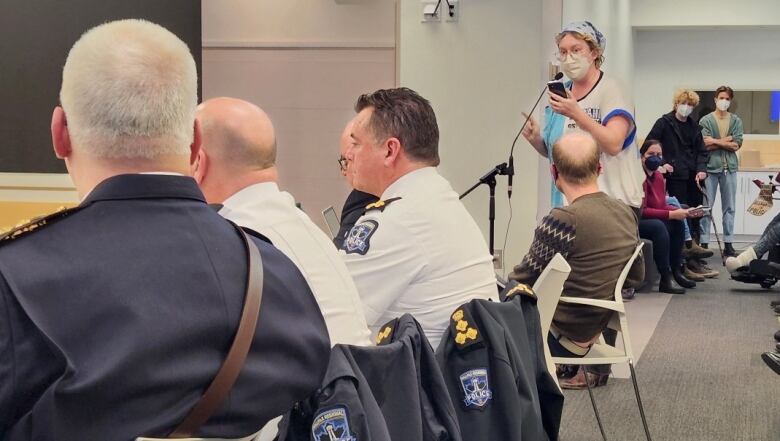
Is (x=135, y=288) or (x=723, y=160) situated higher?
(x=135, y=288)

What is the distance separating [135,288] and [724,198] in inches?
354

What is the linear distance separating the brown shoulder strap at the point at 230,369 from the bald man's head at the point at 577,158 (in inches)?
97.1

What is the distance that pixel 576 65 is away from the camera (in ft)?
14.1

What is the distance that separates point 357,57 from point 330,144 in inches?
28.6

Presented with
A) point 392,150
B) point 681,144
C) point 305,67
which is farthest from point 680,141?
point 392,150

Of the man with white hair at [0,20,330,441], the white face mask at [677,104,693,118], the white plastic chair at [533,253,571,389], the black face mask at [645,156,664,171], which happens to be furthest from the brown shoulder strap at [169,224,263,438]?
the white face mask at [677,104,693,118]

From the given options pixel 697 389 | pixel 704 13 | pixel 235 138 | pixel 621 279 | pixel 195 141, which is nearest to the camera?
pixel 195 141

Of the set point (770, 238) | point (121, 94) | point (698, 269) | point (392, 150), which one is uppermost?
point (121, 94)

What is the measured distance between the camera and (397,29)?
7238 millimetres

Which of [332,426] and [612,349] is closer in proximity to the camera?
[332,426]

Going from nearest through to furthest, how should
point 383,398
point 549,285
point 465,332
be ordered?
point 383,398, point 465,332, point 549,285

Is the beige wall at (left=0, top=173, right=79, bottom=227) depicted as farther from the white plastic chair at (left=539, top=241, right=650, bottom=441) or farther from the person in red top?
the person in red top

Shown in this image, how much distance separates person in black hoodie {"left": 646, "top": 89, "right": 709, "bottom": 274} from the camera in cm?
837

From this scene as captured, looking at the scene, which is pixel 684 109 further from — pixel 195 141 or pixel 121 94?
pixel 121 94
